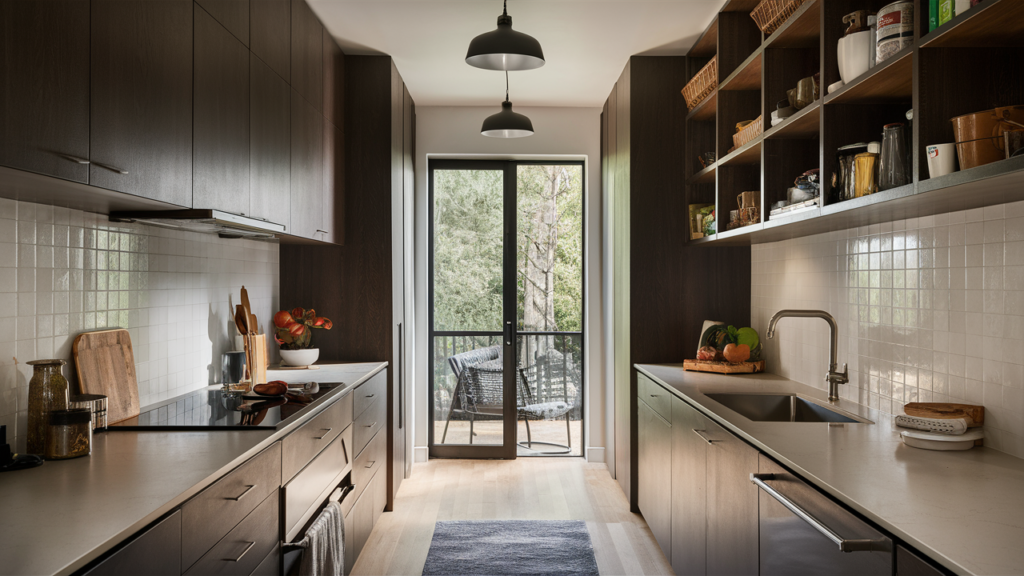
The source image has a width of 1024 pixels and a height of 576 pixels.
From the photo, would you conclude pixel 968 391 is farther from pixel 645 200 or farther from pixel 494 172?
pixel 494 172

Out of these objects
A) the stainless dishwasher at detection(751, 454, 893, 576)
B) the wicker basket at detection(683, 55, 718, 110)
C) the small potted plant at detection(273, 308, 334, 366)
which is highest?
the wicker basket at detection(683, 55, 718, 110)

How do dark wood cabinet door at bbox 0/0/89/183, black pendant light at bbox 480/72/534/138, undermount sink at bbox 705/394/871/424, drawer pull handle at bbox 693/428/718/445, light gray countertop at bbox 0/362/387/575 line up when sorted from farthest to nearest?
1. black pendant light at bbox 480/72/534/138
2. undermount sink at bbox 705/394/871/424
3. drawer pull handle at bbox 693/428/718/445
4. dark wood cabinet door at bbox 0/0/89/183
5. light gray countertop at bbox 0/362/387/575

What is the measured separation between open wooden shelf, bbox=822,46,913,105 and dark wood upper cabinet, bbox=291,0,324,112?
7.04ft

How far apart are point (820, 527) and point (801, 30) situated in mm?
1781

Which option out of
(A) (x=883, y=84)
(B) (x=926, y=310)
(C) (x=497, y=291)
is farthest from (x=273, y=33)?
(C) (x=497, y=291)

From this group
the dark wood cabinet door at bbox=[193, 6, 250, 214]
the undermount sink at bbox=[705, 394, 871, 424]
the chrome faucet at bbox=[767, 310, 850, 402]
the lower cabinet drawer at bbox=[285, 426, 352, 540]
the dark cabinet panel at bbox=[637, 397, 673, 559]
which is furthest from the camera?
the dark cabinet panel at bbox=[637, 397, 673, 559]

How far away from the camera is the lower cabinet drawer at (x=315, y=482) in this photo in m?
2.16

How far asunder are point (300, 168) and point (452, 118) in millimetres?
2041

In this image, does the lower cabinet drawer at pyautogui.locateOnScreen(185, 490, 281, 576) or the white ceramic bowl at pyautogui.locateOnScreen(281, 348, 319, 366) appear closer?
the lower cabinet drawer at pyautogui.locateOnScreen(185, 490, 281, 576)

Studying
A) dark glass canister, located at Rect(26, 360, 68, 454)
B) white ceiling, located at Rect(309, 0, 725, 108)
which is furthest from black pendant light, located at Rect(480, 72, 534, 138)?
dark glass canister, located at Rect(26, 360, 68, 454)

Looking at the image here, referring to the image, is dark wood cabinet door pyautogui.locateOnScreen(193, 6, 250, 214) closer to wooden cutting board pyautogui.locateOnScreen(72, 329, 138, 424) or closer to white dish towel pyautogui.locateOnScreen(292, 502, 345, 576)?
wooden cutting board pyautogui.locateOnScreen(72, 329, 138, 424)

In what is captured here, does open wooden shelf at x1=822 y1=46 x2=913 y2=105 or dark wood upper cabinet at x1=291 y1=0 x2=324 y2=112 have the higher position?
dark wood upper cabinet at x1=291 y1=0 x2=324 y2=112

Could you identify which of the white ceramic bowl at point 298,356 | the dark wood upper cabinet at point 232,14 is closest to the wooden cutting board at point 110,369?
the dark wood upper cabinet at point 232,14

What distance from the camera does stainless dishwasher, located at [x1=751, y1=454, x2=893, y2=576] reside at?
1.32 meters
